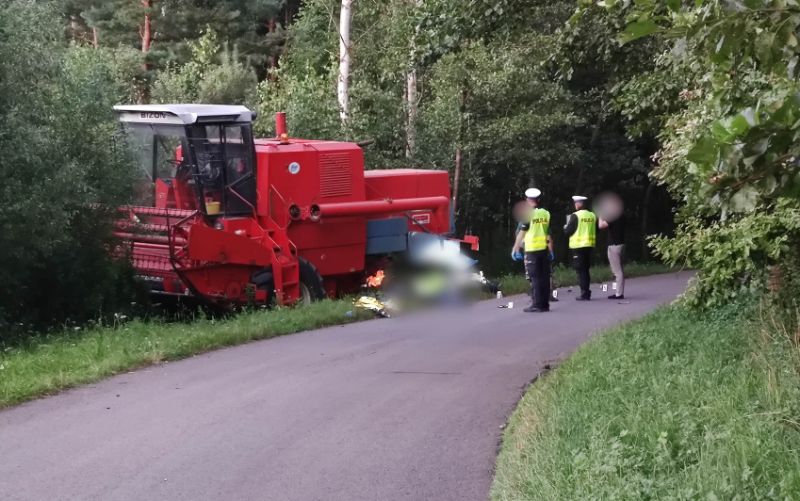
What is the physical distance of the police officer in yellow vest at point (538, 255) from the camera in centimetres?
1669

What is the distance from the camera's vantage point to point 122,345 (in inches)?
488

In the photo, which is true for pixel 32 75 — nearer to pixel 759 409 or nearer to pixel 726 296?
pixel 726 296

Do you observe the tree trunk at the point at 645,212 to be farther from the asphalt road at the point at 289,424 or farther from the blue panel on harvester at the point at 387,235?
the asphalt road at the point at 289,424

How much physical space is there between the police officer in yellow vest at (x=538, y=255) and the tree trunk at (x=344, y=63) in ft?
23.8

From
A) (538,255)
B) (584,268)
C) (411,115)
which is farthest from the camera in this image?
(411,115)

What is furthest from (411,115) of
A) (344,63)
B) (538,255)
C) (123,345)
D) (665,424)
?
(665,424)

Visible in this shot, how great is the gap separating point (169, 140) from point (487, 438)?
31.6 feet

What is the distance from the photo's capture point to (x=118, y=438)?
8391mm

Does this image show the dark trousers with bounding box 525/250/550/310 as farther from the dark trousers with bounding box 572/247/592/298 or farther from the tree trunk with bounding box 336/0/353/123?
the tree trunk with bounding box 336/0/353/123

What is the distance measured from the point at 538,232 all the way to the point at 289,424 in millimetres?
8801

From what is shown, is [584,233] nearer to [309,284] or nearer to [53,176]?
[309,284]

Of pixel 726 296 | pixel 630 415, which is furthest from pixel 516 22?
pixel 630 415

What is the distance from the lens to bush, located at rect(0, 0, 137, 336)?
42.2 ft

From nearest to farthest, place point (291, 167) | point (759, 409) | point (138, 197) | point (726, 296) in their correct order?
point (759, 409) → point (726, 296) → point (138, 197) → point (291, 167)
